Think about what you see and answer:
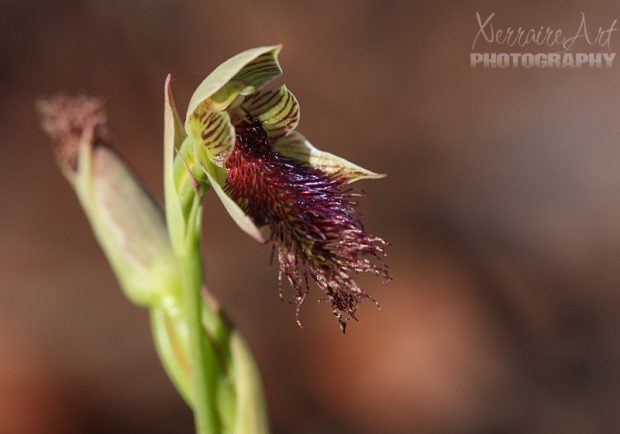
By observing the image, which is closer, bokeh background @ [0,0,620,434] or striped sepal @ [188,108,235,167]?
striped sepal @ [188,108,235,167]

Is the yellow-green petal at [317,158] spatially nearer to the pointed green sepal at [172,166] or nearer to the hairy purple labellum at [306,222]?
the hairy purple labellum at [306,222]

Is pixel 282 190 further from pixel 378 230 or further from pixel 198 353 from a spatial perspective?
pixel 378 230

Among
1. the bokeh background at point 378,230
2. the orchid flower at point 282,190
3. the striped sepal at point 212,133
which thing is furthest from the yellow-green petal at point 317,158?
the bokeh background at point 378,230

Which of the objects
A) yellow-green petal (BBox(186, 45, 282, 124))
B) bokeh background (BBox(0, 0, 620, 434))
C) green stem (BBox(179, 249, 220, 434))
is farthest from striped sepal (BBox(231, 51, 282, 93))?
bokeh background (BBox(0, 0, 620, 434))

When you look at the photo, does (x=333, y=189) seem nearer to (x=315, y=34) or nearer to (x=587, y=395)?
(x=587, y=395)

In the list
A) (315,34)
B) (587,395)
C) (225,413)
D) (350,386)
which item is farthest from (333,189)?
(315,34)

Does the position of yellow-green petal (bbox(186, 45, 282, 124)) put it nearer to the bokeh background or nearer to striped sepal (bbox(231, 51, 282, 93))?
striped sepal (bbox(231, 51, 282, 93))

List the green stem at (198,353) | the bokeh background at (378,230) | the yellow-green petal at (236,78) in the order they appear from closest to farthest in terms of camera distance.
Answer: the yellow-green petal at (236,78) → the green stem at (198,353) → the bokeh background at (378,230)
